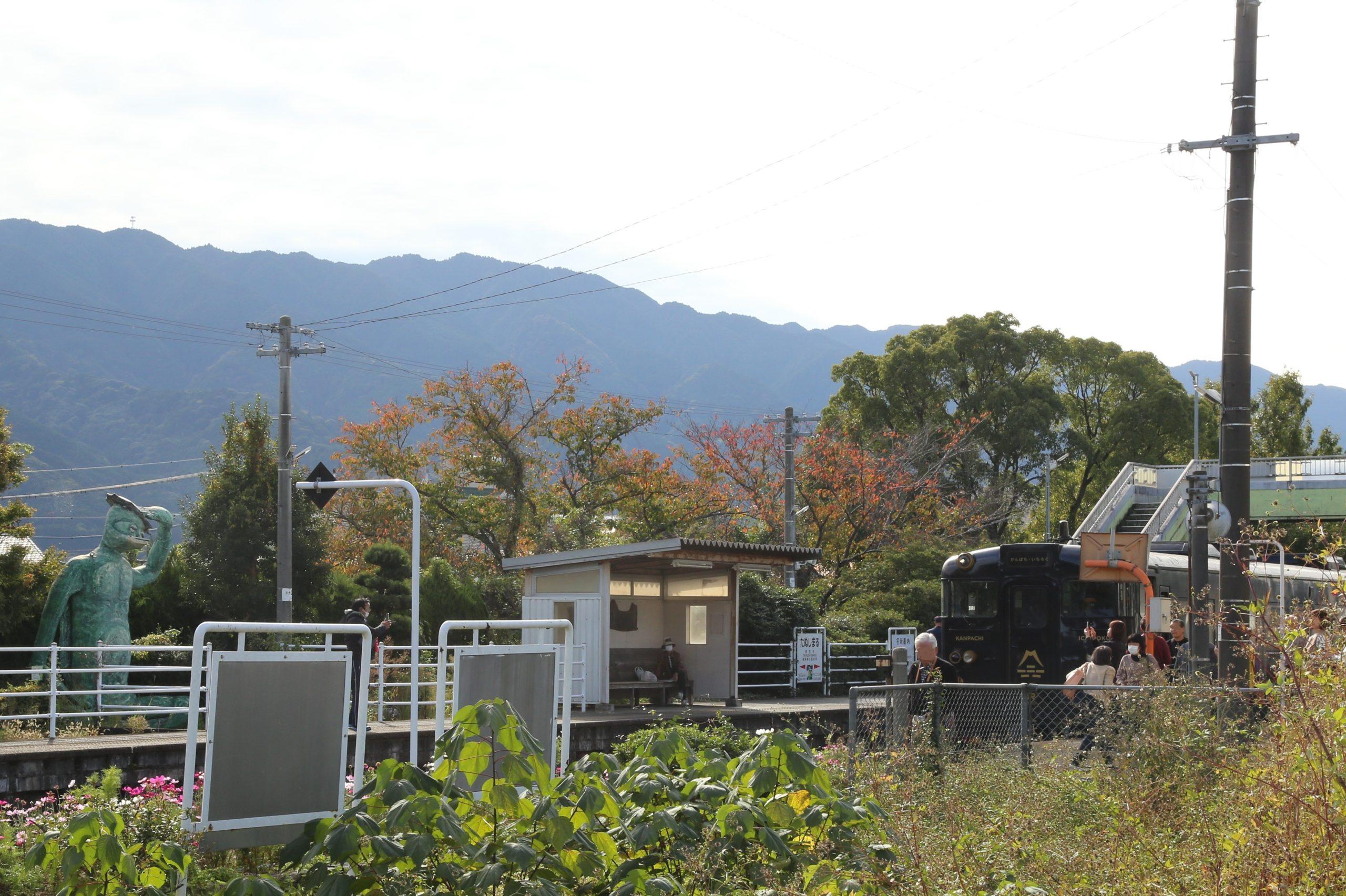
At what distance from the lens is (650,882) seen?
4973 millimetres

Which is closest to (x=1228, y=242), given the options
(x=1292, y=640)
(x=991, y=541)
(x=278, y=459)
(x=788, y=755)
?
(x=1292, y=640)

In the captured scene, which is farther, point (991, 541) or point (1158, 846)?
point (991, 541)

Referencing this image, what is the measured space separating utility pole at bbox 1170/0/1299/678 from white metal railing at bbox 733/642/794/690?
12.8 meters

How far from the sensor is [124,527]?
18516mm

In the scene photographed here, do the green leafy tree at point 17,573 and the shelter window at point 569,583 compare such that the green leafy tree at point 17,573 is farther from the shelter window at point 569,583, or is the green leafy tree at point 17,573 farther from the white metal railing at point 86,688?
the shelter window at point 569,583

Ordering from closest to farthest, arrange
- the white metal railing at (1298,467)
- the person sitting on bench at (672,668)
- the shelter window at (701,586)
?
the person sitting on bench at (672,668) < the shelter window at (701,586) < the white metal railing at (1298,467)

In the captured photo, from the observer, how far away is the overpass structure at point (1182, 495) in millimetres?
32719

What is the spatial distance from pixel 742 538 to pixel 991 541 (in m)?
11.0

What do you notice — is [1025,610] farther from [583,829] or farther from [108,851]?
[108,851]

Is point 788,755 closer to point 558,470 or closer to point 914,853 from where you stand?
point 914,853

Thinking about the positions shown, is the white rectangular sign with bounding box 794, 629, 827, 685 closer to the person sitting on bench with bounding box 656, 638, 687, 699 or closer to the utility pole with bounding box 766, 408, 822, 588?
the utility pole with bounding box 766, 408, 822, 588

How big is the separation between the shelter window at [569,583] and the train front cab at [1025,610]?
17.6 feet

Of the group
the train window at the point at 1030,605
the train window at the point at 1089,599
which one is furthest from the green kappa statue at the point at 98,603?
the train window at the point at 1089,599

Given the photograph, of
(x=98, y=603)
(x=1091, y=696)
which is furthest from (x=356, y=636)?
(x=1091, y=696)
